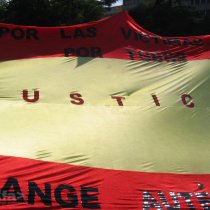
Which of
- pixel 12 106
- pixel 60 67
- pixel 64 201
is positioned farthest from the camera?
pixel 60 67

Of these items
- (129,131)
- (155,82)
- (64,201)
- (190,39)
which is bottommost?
(64,201)

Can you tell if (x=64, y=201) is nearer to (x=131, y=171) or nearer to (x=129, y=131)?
(x=131, y=171)

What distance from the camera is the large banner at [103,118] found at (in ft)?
17.4

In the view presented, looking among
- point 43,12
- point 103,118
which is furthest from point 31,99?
point 43,12

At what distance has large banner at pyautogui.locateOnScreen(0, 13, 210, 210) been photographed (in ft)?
17.4

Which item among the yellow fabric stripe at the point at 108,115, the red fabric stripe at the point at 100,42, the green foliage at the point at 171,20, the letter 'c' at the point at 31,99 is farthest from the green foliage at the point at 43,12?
the letter 'c' at the point at 31,99

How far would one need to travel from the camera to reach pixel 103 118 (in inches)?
239

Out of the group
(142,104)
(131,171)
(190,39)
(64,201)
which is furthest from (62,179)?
(190,39)

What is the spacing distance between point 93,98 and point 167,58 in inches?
50.1

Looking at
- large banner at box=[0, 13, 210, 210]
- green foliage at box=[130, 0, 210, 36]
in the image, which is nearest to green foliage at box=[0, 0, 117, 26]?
green foliage at box=[130, 0, 210, 36]

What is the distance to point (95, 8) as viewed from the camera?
107 feet

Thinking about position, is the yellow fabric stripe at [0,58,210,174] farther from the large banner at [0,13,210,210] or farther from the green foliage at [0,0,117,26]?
the green foliage at [0,0,117,26]

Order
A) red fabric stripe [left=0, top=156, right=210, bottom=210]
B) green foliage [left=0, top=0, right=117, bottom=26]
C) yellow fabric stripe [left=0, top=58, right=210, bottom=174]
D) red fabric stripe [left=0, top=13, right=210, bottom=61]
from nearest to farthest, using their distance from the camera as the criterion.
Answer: red fabric stripe [left=0, top=156, right=210, bottom=210], yellow fabric stripe [left=0, top=58, right=210, bottom=174], red fabric stripe [left=0, top=13, right=210, bottom=61], green foliage [left=0, top=0, right=117, bottom=26]

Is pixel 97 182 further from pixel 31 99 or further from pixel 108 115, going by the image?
pixel 31 99
